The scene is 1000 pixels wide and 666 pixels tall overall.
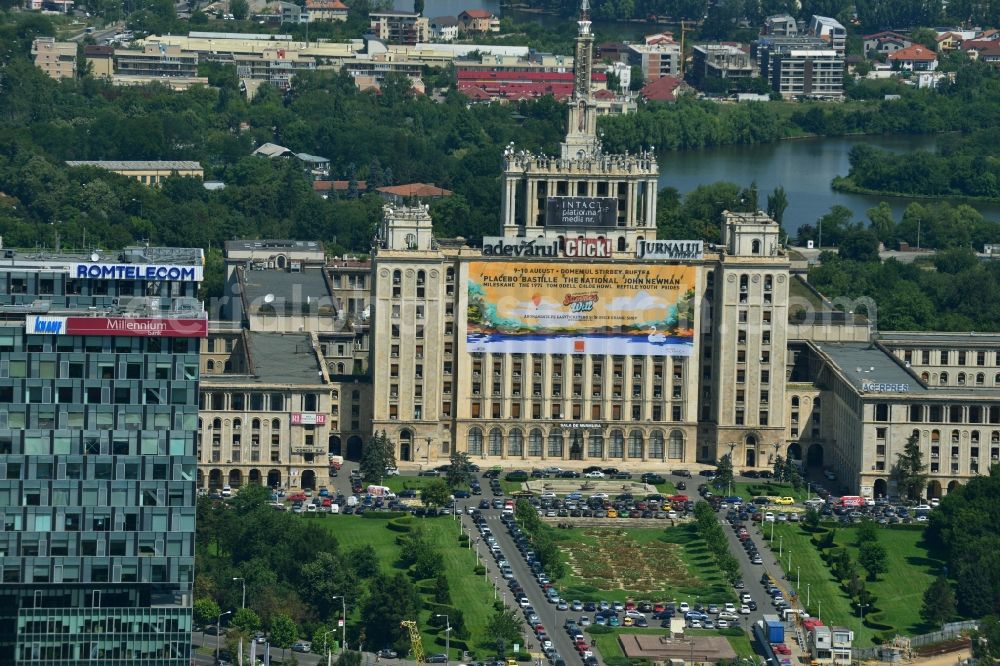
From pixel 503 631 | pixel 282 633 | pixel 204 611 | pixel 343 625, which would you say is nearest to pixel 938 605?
pixel 503 631

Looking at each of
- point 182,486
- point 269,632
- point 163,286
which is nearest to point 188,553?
point 182,486

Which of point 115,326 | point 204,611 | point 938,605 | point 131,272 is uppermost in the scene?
point 131,272

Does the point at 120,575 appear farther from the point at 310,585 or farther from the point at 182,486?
the point at 310,585

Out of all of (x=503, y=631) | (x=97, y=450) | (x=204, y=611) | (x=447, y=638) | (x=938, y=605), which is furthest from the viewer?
(x=938, y=605)

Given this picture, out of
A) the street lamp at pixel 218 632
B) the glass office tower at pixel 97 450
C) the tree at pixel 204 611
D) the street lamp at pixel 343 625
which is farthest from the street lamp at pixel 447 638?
the glass office tower at pixel 97 450

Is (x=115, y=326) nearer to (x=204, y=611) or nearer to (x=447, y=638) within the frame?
(x=204, y=611)
